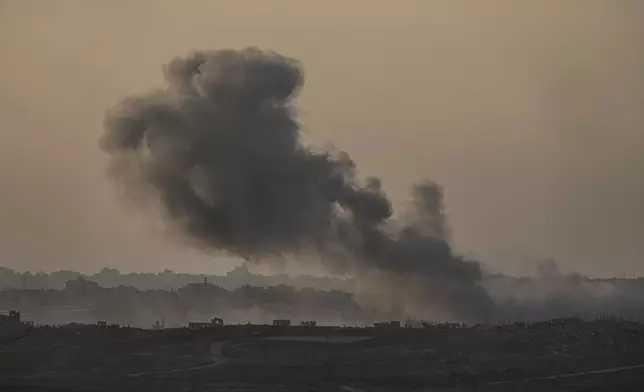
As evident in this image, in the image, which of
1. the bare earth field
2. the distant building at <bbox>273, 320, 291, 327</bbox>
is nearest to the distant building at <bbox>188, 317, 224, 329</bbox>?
the bare earth field

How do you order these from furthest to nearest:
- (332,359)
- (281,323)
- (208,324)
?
(281,323), (208,324), (332,359)

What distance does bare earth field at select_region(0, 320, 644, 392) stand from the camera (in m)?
22.5

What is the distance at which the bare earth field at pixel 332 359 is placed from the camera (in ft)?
73.8

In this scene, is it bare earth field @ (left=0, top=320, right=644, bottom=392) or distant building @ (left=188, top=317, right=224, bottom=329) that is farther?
distant building @ (left=188, top=317, right=224, bottom=329)

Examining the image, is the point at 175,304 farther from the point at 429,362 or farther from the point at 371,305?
the point at 429,362

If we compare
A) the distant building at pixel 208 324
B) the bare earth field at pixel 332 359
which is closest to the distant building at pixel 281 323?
the bare earth field at pixel 332 359

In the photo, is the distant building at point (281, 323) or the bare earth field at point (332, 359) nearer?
the bare earth field at point (332, 359)

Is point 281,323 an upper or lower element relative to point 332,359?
upper

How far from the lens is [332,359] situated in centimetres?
2395

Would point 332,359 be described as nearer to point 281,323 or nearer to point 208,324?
point 281,323

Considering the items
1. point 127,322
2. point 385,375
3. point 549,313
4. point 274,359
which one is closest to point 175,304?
point 127,322

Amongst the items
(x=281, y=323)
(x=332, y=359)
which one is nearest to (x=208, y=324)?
(x=281, y=323)

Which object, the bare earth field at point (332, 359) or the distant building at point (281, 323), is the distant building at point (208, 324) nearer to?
the bare earth field at point (332, 359)

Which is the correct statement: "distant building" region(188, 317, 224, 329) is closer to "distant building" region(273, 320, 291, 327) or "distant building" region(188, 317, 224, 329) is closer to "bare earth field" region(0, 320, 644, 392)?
"bare earth field" region(0, 320, 644, 392)
